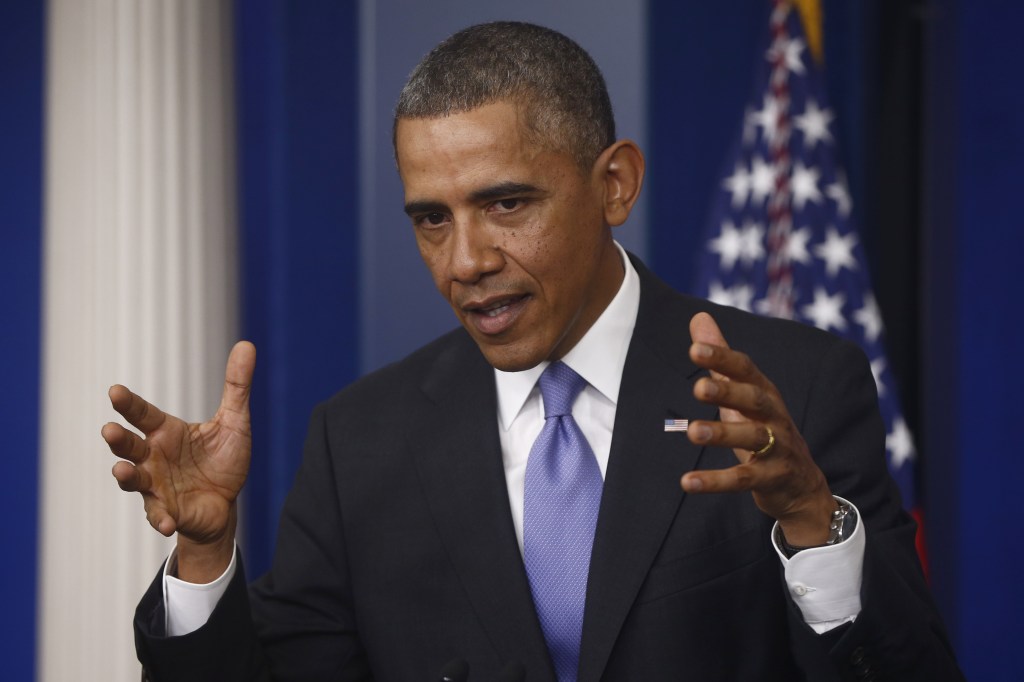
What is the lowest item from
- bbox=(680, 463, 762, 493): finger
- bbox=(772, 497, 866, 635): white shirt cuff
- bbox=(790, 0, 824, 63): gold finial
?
bbox=(772, 497, 866, 635): white shirt cuff

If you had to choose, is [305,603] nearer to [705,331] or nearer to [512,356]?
[512,356]

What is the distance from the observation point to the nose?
68.8 inches

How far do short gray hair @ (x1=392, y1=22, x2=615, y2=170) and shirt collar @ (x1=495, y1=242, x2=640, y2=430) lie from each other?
0.82 ft

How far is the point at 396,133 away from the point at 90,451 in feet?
4.86

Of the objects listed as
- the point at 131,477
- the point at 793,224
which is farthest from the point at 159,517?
the point at 793,224

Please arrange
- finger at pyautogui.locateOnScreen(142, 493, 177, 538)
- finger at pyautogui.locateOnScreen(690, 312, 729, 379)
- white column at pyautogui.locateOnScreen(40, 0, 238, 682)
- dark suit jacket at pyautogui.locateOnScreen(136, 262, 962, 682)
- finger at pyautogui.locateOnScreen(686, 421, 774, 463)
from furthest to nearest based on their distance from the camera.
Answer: white column at pyautogui.locateOnScreen(40, 0, 238, 682) → dark suit jacket at pyautogui.locateOnScreen(136, 262, 962, 682) → finger at pyautogui.locateOnScreen(142, 493, 177, 538) → finger at pyautogui.locateOnScreen(690, 312, 729, 379) → finger at pyautogui.locateOnScreen(686, 421, 774, 463)

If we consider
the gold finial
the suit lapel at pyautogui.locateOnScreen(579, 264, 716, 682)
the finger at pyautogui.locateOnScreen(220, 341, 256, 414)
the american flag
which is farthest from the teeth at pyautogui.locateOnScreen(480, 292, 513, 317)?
the gold finial

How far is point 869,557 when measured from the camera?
149cm

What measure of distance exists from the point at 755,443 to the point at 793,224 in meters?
2.94

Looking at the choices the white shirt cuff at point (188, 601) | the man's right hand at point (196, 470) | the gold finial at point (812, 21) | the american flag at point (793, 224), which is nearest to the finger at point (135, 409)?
the man's right hand at point (196, 470)

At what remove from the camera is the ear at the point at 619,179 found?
6.42 ft

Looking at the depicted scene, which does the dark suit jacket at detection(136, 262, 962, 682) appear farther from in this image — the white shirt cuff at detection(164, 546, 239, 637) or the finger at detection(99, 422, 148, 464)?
the finger at detection(99, 422, 148, 464)

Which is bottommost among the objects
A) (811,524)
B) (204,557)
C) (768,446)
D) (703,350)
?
(204,557)

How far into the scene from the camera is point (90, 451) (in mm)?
2920
